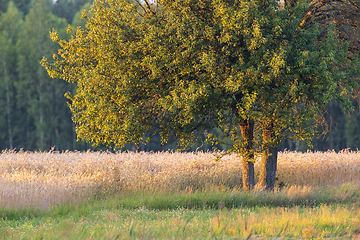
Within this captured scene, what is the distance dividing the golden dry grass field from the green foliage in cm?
218

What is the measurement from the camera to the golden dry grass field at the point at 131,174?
1231cm

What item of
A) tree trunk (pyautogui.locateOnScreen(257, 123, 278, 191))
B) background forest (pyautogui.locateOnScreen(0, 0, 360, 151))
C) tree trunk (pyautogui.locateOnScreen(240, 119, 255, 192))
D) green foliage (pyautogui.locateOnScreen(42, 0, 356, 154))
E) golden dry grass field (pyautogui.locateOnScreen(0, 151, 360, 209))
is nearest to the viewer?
green foliage (pyautogui.locateOnScreen(42, 0, 356, 154))

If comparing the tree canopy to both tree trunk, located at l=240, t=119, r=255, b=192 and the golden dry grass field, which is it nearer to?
tree trunk, located at l=240, t=119, r=255, b=192

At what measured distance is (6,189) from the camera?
39.7ft

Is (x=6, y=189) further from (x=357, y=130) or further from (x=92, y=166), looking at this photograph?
(x=357, y=130)

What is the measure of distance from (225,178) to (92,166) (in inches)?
235

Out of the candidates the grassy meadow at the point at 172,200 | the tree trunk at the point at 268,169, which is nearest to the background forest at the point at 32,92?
the grassy meadow at the point at 172,200

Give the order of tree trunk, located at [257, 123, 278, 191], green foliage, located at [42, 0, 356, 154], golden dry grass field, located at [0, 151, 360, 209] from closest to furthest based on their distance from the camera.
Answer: green foliage, located at [42, 0, 356, 154]
golden dry grass field, located at [0, 151, 360, 209]
tree trunk, located at [257, 123, 278, 191]

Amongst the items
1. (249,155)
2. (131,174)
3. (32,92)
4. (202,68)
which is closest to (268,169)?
(249,155)

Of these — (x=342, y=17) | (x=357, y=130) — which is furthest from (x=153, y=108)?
(x=357, y=130)

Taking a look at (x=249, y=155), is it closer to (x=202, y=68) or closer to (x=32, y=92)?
(x=202, y=68)

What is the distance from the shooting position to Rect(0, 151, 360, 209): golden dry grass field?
12305 millimetres

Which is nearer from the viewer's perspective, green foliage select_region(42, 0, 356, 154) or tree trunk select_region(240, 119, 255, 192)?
green foliage select_region(42, 0, 356, 154)

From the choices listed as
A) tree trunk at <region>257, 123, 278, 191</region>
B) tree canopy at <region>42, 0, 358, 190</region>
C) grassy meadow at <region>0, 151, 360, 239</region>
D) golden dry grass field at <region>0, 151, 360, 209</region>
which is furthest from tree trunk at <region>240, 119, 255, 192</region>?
golden dry grass field at <region>0, 151, 360, 209</region>
